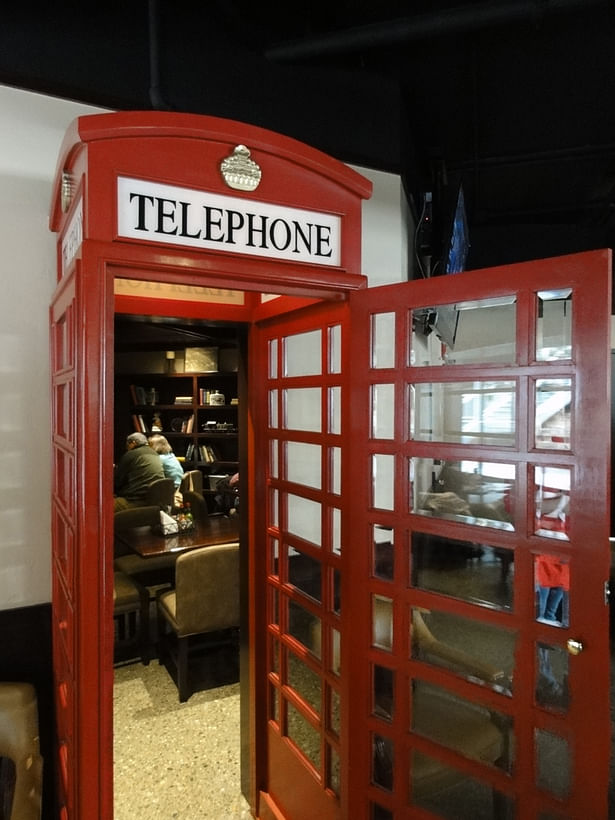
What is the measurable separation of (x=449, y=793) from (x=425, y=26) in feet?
10.3

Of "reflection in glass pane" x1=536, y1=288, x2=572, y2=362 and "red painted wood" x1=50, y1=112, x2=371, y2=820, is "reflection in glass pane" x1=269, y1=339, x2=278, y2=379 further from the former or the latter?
"reflection in glass pane" x1=536, y1=288, x2=572, y2=362

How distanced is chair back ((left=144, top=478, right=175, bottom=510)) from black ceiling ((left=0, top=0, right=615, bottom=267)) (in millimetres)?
3446

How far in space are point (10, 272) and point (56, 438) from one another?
671mm

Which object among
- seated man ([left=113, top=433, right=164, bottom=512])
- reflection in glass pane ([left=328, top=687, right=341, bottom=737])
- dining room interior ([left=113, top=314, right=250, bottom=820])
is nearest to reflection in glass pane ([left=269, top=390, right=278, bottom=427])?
dining room interior ([left=113, top=314, right=250, bottom=820])

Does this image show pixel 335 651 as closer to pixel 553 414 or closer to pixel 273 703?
pixel 273 703

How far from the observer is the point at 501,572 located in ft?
6.32

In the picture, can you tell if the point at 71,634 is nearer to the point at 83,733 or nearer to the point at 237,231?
the point at 83,733

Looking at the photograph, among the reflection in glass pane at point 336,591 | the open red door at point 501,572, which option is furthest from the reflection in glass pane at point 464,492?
the reflection in glass pane at point 336,591

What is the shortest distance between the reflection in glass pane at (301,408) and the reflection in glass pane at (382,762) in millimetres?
1200

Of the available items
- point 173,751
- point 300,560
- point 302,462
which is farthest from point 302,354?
point 173,751

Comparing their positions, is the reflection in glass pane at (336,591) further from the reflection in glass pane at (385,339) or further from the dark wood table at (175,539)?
the dark wood table at (175,539)

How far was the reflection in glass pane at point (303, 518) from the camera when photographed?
2.27 metres

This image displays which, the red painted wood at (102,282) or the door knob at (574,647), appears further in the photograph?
the door knob at (574,647)

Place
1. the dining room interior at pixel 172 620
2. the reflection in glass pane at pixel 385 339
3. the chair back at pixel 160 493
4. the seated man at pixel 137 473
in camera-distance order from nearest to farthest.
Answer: the dining room interior at pixel 172 620 → the reflection in glass pane at pixel 385 339 → the chair back at pixel 160 493 → the seated man at pixel 137 473
